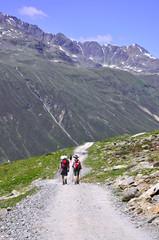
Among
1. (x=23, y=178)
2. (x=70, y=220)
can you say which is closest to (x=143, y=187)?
(x=70, y=220)

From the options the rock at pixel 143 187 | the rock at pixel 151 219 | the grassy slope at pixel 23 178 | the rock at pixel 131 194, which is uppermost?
the rock at pixel 151 219

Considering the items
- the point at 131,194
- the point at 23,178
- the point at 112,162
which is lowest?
the point at 23,178

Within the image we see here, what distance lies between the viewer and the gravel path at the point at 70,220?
516 inches

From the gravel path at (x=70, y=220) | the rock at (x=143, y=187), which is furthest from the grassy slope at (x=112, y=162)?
the gravel path at (x=70, y=220)

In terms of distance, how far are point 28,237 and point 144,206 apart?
7876 millimetres

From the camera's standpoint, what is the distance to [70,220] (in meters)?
15.5

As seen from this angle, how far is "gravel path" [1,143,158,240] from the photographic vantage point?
13.1 m

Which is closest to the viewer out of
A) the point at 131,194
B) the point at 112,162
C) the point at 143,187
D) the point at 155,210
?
the point at 155,210

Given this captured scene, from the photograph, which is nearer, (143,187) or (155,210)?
(155,210)

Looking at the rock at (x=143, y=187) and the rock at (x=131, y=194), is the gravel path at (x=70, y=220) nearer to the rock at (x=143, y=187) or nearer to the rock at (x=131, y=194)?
the rock at (x=131, y=194)

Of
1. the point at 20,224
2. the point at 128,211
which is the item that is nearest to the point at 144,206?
the point at 128,211

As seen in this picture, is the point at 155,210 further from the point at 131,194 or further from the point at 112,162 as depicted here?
the point at 112,162

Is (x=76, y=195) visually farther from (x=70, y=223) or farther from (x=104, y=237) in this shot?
(x=104, y=237)

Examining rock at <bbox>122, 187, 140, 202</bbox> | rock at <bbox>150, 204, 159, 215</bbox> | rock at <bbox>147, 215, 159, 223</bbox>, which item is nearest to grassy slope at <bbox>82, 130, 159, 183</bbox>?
rock at <bbox>122, 187, 140, 202</bbox>
